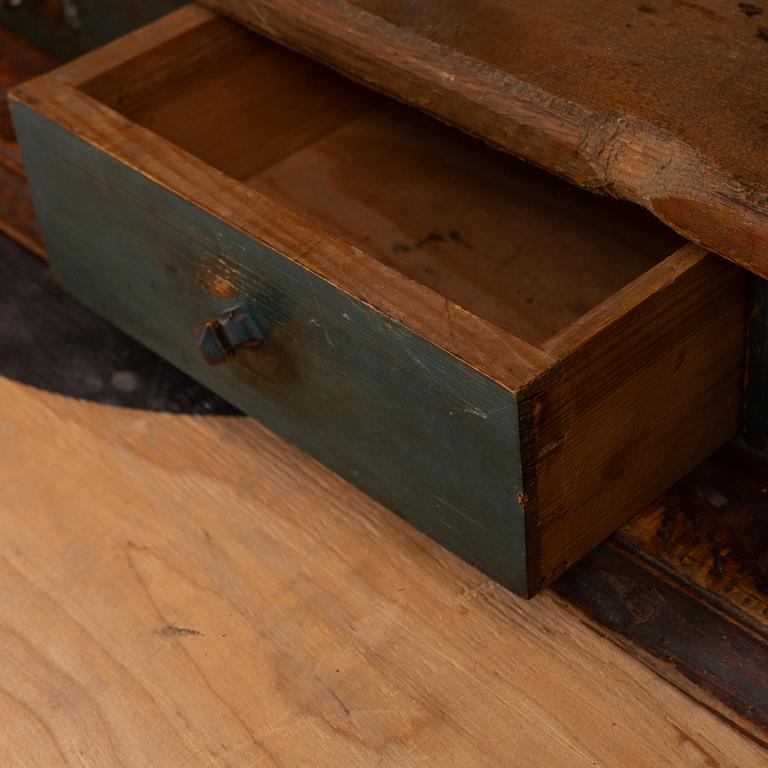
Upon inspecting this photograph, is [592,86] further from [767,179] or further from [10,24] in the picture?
[10,24]

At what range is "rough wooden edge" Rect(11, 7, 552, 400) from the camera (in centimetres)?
91

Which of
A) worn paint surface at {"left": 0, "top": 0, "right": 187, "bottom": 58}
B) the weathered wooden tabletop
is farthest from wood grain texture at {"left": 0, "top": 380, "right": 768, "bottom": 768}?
worn paint surface at {"left": 0, "top": 0, "right": 187, "bottom": 58}

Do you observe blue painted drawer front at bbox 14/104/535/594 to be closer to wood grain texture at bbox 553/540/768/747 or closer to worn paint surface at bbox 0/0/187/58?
wood grain texture at bbox 553/540/768/747

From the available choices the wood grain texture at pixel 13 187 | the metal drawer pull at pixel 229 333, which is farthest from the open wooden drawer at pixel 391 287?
the wood grain texture at pixel 13 187

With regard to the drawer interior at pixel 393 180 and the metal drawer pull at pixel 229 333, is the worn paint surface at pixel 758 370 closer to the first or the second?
the drawer interior at pixel 393 180

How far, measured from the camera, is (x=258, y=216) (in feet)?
3.34

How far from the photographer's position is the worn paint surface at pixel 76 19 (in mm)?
1490

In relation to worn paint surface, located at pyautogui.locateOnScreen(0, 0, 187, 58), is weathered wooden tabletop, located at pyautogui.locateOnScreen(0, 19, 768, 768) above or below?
below

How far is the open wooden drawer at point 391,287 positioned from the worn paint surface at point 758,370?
0.01 meters

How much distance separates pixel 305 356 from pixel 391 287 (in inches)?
4.4

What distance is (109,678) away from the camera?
1025mm

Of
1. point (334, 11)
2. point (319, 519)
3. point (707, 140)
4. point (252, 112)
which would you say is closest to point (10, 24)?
point (252, 112)

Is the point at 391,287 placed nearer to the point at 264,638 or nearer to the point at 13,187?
the point at 264,638

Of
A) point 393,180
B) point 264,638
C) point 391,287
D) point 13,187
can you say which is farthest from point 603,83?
point 13,187
